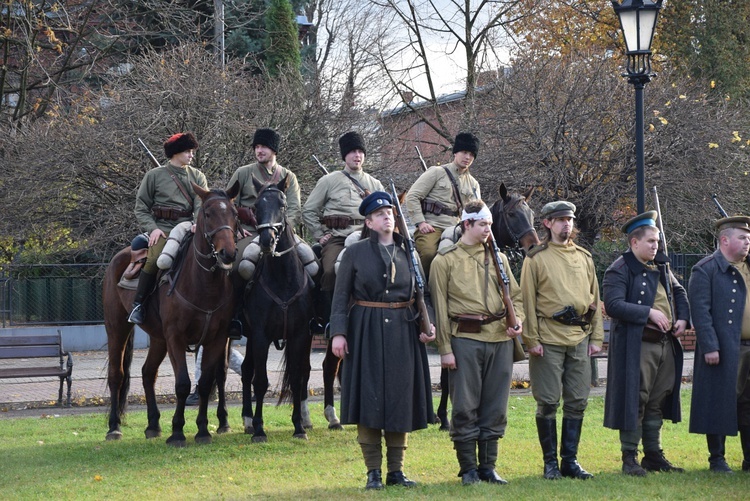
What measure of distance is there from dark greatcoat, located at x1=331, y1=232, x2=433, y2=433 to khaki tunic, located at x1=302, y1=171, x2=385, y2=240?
2.87 m

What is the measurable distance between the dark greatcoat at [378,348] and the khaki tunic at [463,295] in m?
0.26

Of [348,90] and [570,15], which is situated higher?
[570,15]

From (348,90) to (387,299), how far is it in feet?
47.4

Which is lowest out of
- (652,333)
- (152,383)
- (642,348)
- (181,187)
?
(152,383)

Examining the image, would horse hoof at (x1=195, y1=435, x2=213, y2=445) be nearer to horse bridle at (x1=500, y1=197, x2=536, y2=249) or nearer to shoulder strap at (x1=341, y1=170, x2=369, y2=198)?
shoulder strap at (x1=341, y1=170, x2=369, y2=198)

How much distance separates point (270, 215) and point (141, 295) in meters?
1.92

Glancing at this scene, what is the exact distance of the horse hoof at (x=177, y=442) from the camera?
1036cm

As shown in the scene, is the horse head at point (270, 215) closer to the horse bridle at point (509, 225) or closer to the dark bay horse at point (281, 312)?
the dark bay horse at point (281, 312)

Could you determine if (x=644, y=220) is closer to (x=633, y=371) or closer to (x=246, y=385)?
(x=633, y=371)

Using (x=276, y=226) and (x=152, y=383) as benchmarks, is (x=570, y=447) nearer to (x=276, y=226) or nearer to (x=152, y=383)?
(x=276, y=226)

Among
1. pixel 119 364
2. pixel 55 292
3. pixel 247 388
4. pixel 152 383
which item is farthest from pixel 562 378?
pixel 55 292

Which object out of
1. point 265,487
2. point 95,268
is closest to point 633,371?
point 265,487

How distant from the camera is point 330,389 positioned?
11906 mm

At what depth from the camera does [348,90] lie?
2217cm
